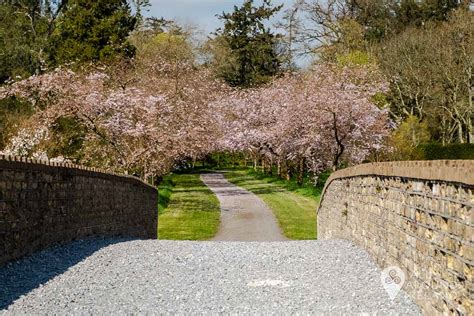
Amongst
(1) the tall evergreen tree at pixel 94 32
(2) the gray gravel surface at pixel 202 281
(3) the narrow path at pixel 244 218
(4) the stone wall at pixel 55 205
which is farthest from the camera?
(1) the tall evergreen tree at pixel 94 32

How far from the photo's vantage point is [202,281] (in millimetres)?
9055

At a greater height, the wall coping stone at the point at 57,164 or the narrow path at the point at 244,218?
the wall coping stone at the point at 57,164

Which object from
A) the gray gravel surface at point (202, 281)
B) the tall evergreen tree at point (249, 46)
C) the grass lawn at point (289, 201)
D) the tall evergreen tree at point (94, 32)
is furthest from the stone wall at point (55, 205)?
the tall evergreen tree at point (249, 46)

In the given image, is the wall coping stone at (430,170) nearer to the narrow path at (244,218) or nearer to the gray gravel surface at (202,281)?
the gray gravel surface at (202,281)

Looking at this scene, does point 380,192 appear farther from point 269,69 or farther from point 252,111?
point 269,69

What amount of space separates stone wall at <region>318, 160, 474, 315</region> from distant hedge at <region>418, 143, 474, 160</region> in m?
29.3

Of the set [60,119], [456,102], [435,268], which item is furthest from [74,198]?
[456,102]

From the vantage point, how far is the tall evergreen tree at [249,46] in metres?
58.6

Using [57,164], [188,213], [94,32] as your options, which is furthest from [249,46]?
[57,164]

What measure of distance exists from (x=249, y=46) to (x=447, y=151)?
2291 cm

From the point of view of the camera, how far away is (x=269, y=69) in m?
58.9

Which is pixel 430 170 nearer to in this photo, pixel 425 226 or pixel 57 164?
pixel 425 226

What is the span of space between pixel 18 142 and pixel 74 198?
16.6 m

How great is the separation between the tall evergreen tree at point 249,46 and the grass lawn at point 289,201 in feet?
38.6
